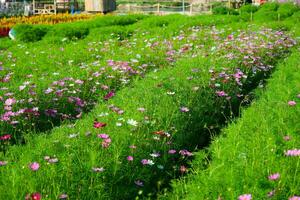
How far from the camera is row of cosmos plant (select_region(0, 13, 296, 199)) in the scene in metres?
3.92

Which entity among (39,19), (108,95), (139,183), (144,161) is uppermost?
(39,19)

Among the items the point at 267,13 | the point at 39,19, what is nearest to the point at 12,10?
the point at 39,19

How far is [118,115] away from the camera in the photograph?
521 centimetres

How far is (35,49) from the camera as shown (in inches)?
446

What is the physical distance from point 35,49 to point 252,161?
8222 millimetres

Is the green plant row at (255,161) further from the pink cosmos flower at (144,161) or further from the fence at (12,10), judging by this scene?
the fence at (12,10)

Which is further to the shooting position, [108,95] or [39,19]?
[39,19]

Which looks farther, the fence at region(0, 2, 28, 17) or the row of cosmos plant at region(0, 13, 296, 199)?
the fence at region(0, 2, 28, 17)

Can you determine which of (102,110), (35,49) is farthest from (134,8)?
(102,110)

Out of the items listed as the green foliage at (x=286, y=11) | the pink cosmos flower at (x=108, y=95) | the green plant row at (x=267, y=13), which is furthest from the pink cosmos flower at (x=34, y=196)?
the green foliage at (x=286, y=11)

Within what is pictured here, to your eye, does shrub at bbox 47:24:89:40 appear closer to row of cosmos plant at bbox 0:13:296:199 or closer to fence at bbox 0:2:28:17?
row of cosmos plant at bbox 0:13:296:199

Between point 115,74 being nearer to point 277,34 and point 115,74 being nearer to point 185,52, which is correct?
point 185,52

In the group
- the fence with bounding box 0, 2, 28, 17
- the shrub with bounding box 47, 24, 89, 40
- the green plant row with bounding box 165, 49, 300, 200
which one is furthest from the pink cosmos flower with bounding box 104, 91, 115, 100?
the fence with bounding box 0, 2, 28, 17

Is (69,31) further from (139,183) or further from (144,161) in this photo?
(139,183)
